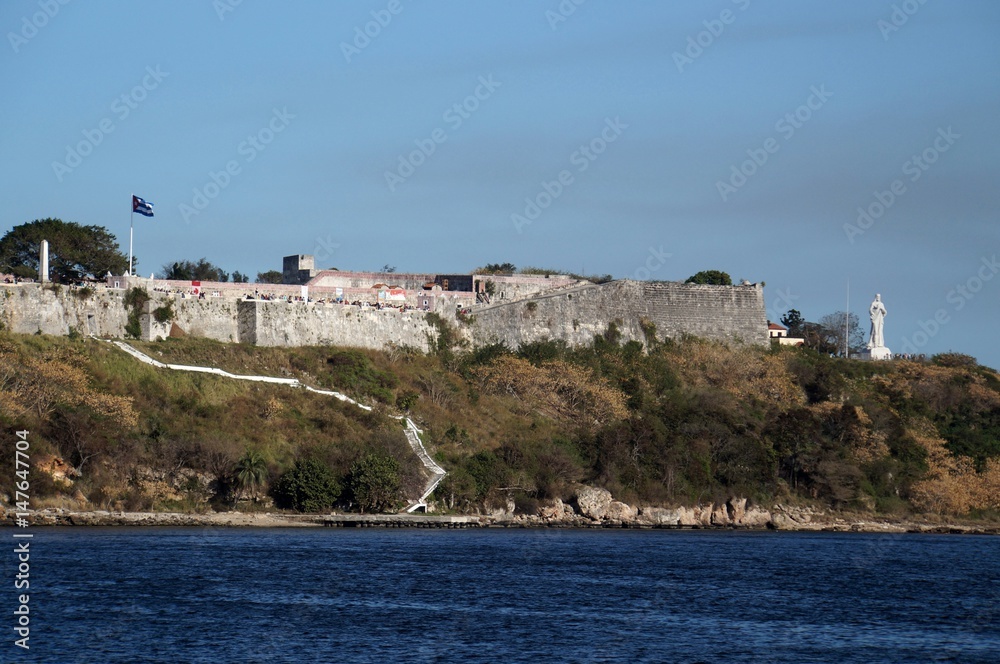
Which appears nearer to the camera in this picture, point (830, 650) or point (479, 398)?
point (830, 650)

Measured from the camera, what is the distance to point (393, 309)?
7156cm

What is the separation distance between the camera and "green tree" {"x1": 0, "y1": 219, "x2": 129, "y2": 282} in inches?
2687

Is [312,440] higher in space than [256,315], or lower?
lower

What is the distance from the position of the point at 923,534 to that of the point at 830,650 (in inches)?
1609

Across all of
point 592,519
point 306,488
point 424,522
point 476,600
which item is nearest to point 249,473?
point 306,488

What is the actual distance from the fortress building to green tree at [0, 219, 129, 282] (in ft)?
17.5

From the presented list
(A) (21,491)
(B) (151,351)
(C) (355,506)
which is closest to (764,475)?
(C) (355,506)

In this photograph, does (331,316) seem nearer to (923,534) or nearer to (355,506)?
(355,506)

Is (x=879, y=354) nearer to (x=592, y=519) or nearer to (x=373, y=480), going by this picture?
(x=592, y=519)

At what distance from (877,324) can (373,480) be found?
47.0 metres

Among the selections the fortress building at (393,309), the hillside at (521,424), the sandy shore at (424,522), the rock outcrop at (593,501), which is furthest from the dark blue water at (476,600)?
the fortress building at (393,309)

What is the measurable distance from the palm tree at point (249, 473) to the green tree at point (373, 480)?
3.84m

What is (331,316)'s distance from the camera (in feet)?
226

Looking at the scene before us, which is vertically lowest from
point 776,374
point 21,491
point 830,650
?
point 830,650
